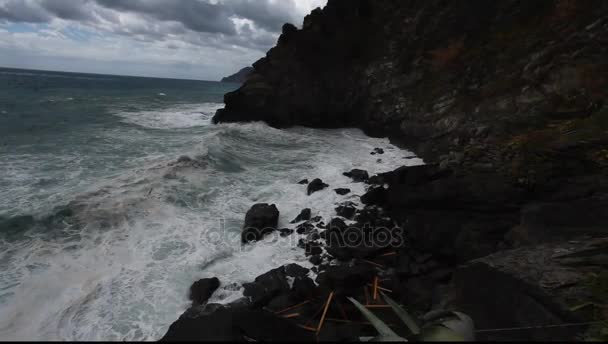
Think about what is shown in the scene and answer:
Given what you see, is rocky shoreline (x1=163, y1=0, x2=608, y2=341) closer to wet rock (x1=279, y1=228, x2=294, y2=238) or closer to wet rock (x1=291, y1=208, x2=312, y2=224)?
wet rock (x1=279, y1=228, x2=294, y2=238)

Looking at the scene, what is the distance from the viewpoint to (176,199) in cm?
1250

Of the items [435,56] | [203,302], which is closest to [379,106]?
[435,56]

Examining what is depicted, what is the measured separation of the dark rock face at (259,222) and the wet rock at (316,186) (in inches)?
102

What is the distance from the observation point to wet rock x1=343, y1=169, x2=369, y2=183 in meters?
14.5

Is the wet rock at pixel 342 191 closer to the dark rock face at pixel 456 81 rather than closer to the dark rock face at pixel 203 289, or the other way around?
the dark rock face at pixel 456 81

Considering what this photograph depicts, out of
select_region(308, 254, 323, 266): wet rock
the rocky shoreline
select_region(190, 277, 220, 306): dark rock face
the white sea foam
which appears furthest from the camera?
select_region(308, 254, 323, 266): wet rock

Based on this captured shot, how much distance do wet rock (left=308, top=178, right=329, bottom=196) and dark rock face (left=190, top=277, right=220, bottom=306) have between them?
6274 mm

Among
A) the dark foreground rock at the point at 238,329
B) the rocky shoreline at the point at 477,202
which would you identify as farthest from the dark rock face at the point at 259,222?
the dark foreground rock at the point at 238,329

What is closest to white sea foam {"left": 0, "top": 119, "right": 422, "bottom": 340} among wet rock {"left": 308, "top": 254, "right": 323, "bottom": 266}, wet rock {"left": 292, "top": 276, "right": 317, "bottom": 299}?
wet rock {"left": 308, "top": 254, "right": 323, "bottom": 266}

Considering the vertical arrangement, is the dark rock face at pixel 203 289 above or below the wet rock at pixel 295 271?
below

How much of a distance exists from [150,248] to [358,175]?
29.9 feet

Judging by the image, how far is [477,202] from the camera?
934 cm

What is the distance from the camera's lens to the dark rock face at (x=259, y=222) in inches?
404

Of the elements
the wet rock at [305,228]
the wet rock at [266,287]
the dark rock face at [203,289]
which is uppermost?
the wet rock at [305,228]
